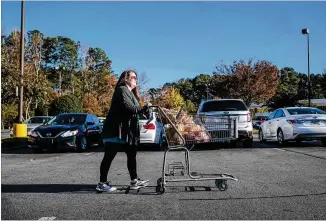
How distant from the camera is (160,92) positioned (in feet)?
255

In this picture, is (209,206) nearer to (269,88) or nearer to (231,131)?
(231,131)

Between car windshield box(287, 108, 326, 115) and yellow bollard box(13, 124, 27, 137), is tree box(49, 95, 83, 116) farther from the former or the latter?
car windshield box(287, 108, 326, 115)

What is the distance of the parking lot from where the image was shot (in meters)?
4.82

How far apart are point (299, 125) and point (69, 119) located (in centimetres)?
809

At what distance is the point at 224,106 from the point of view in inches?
559

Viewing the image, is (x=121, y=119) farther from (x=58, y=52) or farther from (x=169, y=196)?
(x=58, y=52)

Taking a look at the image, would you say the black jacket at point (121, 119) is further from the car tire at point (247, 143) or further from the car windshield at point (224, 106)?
the car tire at point (247, 143)

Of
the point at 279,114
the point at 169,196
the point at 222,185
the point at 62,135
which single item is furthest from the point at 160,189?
the point at 279,114

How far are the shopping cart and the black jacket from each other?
375mm

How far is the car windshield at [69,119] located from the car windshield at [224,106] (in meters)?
4.58

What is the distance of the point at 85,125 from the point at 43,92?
7226mm

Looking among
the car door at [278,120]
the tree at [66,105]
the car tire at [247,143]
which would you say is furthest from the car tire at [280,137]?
the tree at [66,105]

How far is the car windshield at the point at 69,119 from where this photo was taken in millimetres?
15084

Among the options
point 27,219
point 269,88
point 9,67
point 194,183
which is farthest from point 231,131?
point 269,88
